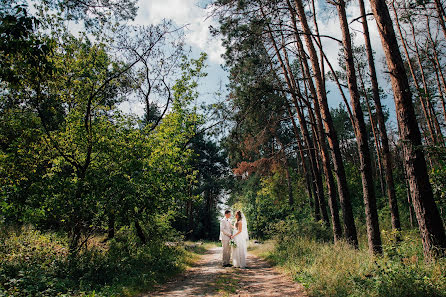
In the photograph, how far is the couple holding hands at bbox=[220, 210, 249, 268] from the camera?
31.5 ft

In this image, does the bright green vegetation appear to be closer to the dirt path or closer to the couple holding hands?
the dirt path

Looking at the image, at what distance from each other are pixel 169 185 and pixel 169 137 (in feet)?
6.15

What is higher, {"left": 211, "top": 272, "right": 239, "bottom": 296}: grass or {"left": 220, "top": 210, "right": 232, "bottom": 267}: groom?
{"left": 220, "top": 210, "right": 232, "bottom": 267}: groom

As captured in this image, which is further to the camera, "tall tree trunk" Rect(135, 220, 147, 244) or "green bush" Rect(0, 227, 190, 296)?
"tall tree trunk" Rect(135, 220, 147, 244)

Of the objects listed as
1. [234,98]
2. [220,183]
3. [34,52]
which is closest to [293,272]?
[234,98]

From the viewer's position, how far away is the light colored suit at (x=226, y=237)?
1009 cm

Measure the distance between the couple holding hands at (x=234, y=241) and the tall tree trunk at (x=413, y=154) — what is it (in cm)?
605

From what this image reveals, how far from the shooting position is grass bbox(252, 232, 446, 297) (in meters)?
3.73

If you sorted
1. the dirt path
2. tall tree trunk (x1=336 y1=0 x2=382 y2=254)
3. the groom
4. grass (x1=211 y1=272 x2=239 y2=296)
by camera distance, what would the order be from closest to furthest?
the dirt path < grass (x1=211 y1=272 x2=239 y2=296) < tall tree trunk (x1=336 y1=0 x2=382 y2=254) < the groom

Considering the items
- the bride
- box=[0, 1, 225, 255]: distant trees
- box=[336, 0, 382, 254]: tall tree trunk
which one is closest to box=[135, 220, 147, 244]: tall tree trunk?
box=[0, 1, 225, 255]: distant trees

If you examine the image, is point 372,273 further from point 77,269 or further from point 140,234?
point 140,234

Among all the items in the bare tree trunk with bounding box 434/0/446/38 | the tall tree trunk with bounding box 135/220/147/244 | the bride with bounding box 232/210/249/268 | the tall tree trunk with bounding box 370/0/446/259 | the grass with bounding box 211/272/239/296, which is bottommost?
the grass with bounding box 211/272/239/296

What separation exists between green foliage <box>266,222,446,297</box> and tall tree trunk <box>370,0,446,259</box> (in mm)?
517

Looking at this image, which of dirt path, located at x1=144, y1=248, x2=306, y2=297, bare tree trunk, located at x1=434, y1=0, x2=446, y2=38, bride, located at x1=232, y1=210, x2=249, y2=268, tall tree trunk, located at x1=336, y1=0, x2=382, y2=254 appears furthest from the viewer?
bare tree trunk, located at x1=434, y1=0, x2=446, y2=38
